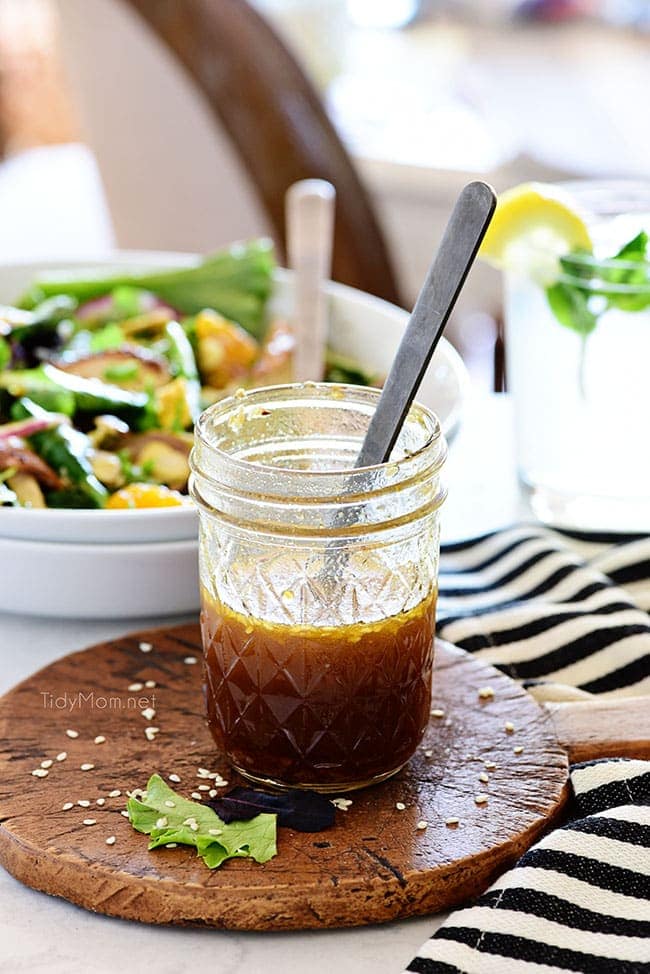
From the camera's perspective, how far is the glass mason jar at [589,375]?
1493mm

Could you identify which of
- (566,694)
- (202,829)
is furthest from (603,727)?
(202,829)

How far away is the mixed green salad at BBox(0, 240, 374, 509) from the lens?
1.45 metres

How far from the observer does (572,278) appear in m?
1.49

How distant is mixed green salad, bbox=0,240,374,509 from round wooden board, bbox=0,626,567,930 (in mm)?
270

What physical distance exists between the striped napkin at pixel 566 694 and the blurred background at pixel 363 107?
1748mm

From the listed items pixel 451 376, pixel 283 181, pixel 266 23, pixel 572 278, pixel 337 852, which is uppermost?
pixel 266 23

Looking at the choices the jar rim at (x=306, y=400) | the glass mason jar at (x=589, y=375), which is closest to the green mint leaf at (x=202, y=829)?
the jar rim at (x=306, y=400)

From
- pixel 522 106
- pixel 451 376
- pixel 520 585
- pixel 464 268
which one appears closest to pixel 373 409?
pixel 464 268

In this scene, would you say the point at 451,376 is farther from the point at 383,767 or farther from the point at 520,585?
the point at 383,767

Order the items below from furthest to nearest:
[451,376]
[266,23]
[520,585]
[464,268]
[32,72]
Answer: [32,72], [266,23], [451,376], [520,585], [464,268]

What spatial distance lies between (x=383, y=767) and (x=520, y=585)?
0.43 metres

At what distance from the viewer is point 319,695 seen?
102 cm

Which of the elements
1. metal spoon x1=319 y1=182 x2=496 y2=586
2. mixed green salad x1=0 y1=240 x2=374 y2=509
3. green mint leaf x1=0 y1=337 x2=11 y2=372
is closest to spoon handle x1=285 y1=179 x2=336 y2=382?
mixed green salad x1=0 y1=240 x2=374 y2=509

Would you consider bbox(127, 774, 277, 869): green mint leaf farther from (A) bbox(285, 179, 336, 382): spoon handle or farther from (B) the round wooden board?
(A) bbox(285, 179, 336, 382): spoon handle
